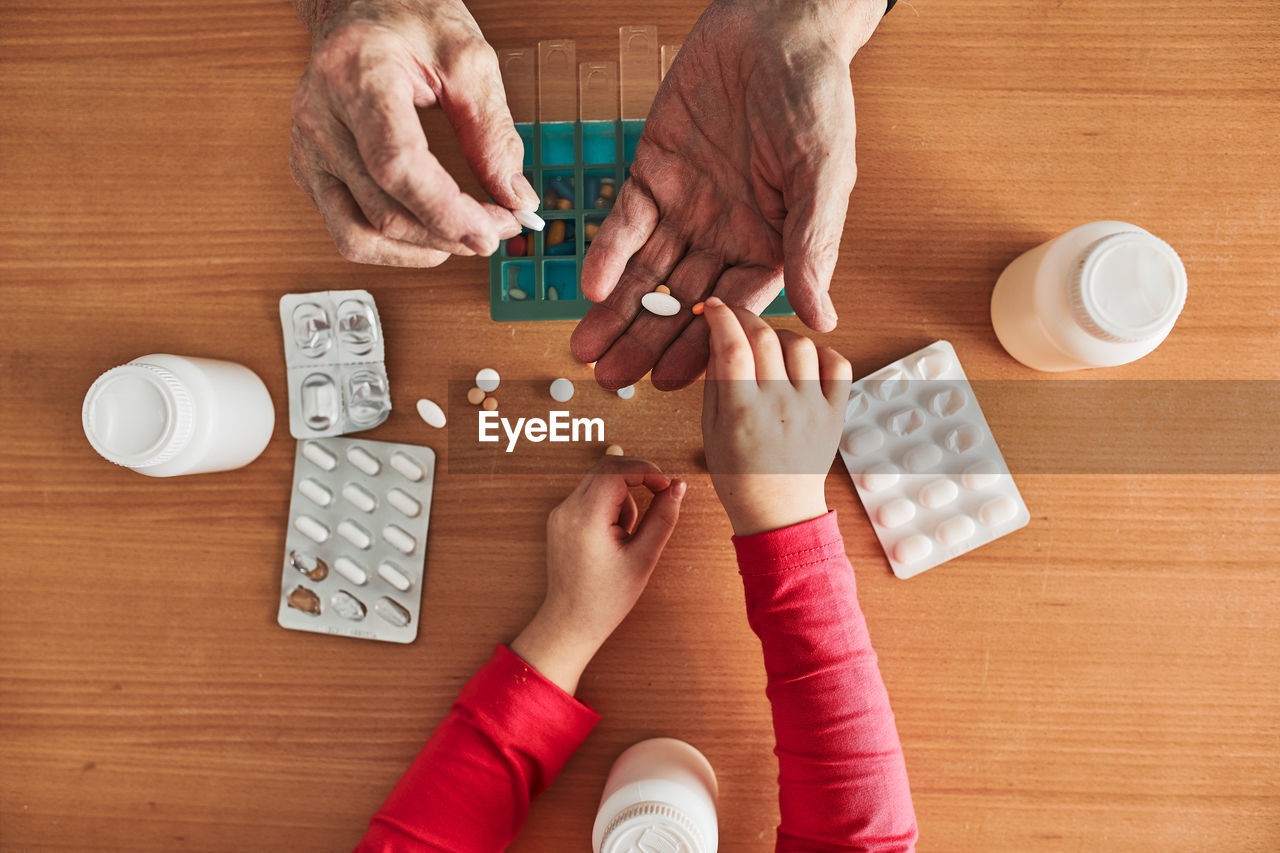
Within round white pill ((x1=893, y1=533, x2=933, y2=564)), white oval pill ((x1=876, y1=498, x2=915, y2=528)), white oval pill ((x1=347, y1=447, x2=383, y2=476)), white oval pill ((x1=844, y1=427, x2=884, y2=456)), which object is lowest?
round white pill ((x1=893, y1=533, x2=933, y2=564))

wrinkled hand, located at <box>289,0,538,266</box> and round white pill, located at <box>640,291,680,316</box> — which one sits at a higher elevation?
wrinkled hand, located at <box>289,0,538,266</box>

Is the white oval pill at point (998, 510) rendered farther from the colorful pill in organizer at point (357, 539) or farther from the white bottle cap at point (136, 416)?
the white bottle cap at point (136, 416)

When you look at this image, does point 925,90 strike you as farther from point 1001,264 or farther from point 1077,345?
point 1077,345

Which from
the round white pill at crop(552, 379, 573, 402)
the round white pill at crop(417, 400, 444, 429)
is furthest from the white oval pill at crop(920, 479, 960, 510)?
the round white pill at crop(417, 400, 444, 429)

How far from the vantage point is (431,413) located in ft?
2.47

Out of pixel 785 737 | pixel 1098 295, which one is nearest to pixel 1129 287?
pixel 1098 295

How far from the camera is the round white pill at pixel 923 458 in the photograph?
0.73m

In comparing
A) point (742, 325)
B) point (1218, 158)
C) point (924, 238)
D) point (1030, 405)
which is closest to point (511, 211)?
point (742, 325)

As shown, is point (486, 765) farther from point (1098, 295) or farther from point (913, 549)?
point (1098, 295)

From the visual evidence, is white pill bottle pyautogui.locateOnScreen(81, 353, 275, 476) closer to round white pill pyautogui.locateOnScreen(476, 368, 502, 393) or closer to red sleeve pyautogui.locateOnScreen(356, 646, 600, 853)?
round white pill pyautogui.locateOnScreen(476, 368, 502, 393)

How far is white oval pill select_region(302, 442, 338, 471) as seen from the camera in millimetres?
756

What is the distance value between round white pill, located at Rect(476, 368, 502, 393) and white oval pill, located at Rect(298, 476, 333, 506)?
7.4 inches

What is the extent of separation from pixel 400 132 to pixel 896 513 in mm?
550

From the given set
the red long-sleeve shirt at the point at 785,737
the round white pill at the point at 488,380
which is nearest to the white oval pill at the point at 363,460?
the round white pill at the point at 488,380
